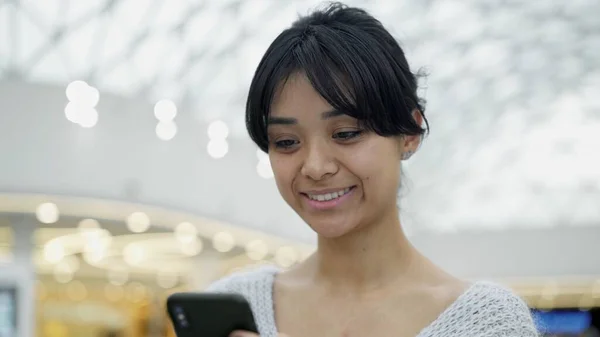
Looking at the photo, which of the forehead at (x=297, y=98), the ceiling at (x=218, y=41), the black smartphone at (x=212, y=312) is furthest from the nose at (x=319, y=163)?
the ceiling at (x=218, y=41)

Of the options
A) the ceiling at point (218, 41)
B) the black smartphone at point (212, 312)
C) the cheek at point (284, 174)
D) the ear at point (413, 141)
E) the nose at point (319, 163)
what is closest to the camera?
the black smartphone at point (212, 312)

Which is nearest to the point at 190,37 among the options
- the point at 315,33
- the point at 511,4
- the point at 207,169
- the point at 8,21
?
the point at 207,169

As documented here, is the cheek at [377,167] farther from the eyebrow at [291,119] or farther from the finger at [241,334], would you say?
the finger at [241,334]

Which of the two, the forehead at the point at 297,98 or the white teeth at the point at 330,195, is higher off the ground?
the forehead at the point at 297,98

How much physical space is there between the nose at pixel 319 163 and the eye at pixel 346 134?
0.05 meters

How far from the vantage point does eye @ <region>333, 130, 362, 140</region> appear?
10.1ft

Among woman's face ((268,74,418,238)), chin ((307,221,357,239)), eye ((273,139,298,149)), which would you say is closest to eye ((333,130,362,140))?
woman's face ((268,74,418,238))

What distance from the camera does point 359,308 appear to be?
10.8 feet

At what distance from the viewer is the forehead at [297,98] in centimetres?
307

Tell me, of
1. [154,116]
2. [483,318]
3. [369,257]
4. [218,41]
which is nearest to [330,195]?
[369,257]

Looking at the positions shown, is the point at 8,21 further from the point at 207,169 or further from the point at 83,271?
the point at 83,271

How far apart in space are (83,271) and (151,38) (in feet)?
69.2

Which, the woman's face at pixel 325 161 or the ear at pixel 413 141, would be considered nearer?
the woman's face at pixel 325 161

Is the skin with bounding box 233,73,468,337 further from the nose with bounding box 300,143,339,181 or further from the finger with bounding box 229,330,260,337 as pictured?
the finger with bounding box 229,330,260,337
